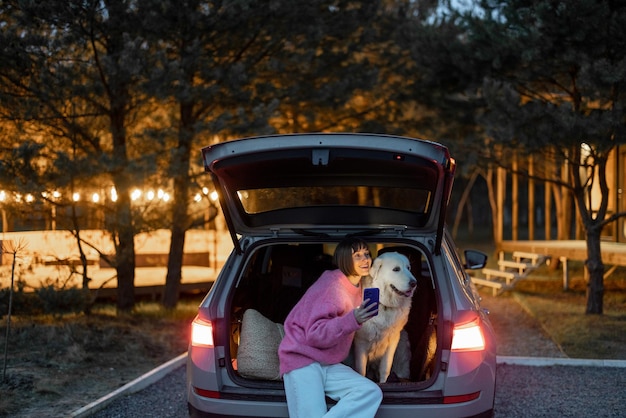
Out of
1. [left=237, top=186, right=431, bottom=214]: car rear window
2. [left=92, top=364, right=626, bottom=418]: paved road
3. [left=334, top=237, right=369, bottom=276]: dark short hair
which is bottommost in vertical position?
[left=92, top=364, right=626, bottom=418]: paved road

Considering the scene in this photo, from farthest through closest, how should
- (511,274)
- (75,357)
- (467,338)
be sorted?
1. (511,274)
2. (75,357)
3. (467,338)

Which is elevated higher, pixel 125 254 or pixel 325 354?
pixel 125 254

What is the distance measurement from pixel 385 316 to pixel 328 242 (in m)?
0.58

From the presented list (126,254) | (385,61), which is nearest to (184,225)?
(126,254)

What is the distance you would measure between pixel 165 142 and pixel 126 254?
1595 mm

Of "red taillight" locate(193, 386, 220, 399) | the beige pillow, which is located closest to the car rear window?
the beige pillow

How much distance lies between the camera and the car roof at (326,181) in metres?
3.75

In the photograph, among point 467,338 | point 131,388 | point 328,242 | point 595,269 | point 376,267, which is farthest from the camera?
point 595,269

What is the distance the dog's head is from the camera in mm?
4074

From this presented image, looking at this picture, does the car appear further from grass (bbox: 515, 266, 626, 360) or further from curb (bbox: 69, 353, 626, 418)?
grass (bbox: 515, 266, 626, 360)

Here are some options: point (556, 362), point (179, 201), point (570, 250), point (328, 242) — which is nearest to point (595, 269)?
point (556, 362)

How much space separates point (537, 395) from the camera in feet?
20.7

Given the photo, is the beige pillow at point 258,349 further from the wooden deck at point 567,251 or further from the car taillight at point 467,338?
the wooden deck at point 567,251

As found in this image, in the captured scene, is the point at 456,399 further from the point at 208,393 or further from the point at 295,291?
the point at 295,291
